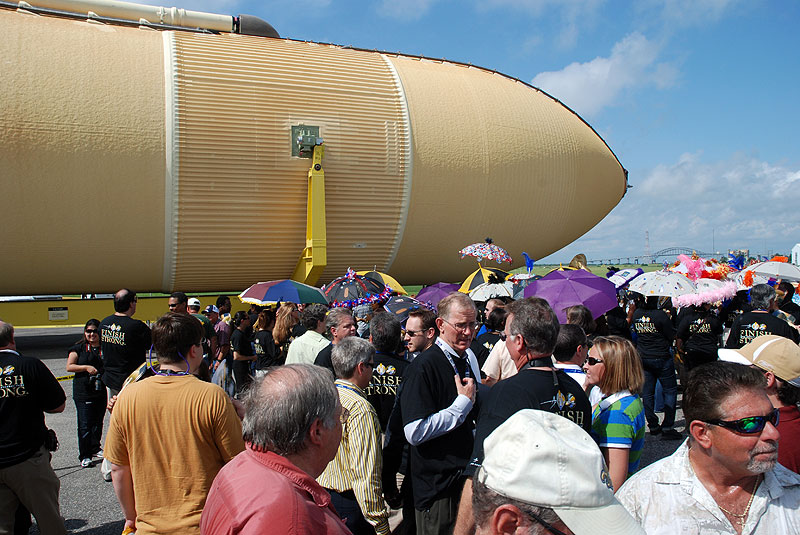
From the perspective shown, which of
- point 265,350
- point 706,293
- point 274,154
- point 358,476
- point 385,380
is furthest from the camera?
point 274,154

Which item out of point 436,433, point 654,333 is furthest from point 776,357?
point 654,333

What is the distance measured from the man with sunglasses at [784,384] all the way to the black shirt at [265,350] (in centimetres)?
561

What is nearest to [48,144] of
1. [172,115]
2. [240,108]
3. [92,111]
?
[92,111]

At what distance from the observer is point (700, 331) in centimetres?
848

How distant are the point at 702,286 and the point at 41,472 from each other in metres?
9.23

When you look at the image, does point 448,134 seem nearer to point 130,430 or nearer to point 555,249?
point 555,249

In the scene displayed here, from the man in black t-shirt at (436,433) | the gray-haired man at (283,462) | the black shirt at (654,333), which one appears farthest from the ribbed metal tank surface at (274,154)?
the gray-haired man at (283,462)

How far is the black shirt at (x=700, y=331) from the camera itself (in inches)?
331

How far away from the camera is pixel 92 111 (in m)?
13.5

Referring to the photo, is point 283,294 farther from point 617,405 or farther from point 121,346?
point 617,405

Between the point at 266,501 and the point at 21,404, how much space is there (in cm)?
313

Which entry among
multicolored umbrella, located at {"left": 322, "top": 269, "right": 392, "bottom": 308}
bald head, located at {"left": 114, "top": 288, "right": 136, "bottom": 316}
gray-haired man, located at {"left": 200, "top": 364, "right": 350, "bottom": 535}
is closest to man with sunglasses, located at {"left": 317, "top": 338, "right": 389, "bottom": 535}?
gray-haired man, located at {"left": 200, "top": 364, "right": 350, "bottom": 535}

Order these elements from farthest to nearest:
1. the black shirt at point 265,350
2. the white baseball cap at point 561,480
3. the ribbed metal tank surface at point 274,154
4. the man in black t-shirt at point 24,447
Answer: the ribbed metal tank surface at point 274,154 < the black shirt at point 265,350 < the man in black t-shirt at point 24,447 < the white baseball cap at point 561,480

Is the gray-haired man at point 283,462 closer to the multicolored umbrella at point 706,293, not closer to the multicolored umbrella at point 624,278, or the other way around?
the multicolored umbrella at point 706,293
